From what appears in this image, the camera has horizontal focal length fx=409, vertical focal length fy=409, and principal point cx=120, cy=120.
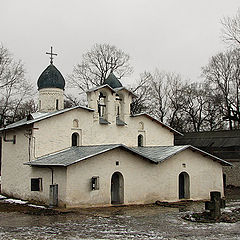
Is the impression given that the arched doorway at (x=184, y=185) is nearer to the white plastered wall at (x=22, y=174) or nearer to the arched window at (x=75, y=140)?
the arched window at (x=75, y=140)

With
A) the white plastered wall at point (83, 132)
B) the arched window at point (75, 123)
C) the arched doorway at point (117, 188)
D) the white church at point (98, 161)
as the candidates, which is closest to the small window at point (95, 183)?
the white church at point (98, 161)

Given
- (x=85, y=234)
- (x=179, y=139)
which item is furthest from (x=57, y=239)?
(x=179, y=139)

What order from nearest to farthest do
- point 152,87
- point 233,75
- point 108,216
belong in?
1. point 108,216
2. point 233,75
3. point 152,87

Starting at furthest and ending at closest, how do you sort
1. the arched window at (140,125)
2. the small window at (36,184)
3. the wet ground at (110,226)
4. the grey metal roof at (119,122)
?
the arched window at (140,125) < the grey metal roof at (119,122) < the small window at (36,184) < the wet ground at (110,226)

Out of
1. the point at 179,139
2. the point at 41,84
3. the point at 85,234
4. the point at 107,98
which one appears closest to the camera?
the point at 85,234

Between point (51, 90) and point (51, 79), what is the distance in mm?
721

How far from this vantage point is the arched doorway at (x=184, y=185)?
23.0 m

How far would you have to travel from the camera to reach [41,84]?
2712cm

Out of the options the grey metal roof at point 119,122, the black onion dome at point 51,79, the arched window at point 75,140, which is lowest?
the arched window at point 75,140

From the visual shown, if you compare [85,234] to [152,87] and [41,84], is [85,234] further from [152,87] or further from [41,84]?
[152,87]

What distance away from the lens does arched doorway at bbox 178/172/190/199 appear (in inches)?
904

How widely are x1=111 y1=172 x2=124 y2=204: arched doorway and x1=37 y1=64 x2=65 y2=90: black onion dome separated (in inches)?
335

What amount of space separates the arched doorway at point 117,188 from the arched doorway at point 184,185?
4.02m

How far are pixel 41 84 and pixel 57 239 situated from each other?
54.4ft
